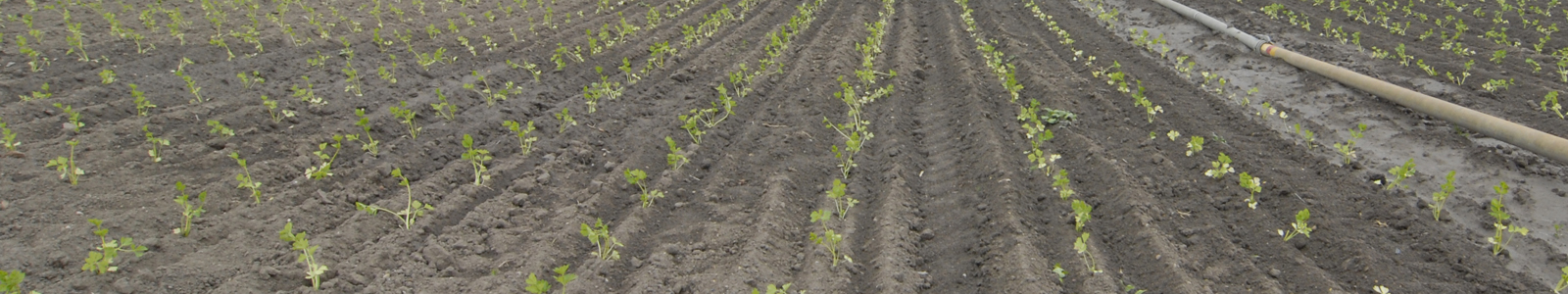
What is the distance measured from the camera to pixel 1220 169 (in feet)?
13.6

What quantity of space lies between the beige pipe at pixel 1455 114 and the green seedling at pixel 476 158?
17.2 feet

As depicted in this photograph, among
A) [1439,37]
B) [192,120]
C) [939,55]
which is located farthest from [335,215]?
[1439,37]

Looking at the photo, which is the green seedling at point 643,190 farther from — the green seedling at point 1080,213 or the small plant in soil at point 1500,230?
the small plant in soil at point 1500,230

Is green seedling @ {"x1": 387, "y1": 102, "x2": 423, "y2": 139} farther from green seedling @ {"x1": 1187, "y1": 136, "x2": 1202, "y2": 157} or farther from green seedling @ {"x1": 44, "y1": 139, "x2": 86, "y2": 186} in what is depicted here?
green seedling @ {"x1": 1187, "y1": 136, "x2": 1202, "y2": 157}

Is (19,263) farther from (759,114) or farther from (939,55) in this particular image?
(939,55)

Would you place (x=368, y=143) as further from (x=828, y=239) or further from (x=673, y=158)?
(x=828, y=239)

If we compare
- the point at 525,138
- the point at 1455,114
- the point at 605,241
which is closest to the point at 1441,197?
the point at 1455,114

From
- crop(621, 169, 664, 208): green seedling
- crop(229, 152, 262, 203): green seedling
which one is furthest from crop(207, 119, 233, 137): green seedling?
crop(621, 169, 664, 208): green seedling

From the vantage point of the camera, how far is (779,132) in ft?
16.3

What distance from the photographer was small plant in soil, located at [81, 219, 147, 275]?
304cm

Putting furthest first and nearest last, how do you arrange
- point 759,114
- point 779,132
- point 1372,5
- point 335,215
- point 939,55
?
point 1372,5 < point 939,55 < point 759,114 < point 779,132 < point 335,215

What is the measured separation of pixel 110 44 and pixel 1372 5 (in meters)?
10.8

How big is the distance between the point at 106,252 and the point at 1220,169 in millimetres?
4735

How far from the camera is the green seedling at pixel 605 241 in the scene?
3398 mm
